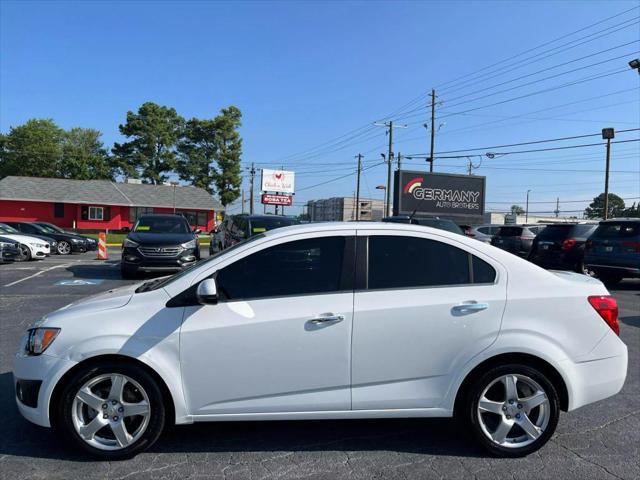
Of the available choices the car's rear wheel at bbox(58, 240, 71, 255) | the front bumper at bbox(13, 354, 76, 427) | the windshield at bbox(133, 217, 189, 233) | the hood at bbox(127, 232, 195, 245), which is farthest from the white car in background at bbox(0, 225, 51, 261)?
the front bumper at bbox(13, 354, 76, 427)

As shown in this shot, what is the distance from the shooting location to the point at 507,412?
354 centimetres

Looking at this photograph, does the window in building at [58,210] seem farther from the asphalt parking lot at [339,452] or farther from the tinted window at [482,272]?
the tinted window at [482,272]

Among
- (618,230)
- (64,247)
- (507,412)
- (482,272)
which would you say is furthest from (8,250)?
(618,230)

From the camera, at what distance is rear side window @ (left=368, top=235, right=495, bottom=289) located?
11.8 feet

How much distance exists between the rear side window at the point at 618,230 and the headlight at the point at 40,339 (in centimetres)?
1250

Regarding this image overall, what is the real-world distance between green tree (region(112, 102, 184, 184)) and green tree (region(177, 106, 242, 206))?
1836 millimetres

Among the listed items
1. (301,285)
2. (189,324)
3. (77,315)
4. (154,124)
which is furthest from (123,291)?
(154,124)

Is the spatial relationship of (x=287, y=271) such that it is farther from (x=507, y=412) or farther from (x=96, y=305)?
(x=507, y=412)

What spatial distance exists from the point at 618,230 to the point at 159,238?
36.8 ft

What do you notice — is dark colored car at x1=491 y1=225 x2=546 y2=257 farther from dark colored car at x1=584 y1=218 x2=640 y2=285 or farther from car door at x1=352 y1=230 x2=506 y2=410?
car door at x1=352 y1=230 x2=506 y2=410

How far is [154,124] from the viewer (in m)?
58.0

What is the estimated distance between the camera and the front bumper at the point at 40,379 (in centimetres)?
330

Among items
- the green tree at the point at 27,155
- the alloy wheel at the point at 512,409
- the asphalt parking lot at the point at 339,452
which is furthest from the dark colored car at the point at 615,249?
the green tree at the point at 27,155

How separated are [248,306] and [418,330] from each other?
1.17m
